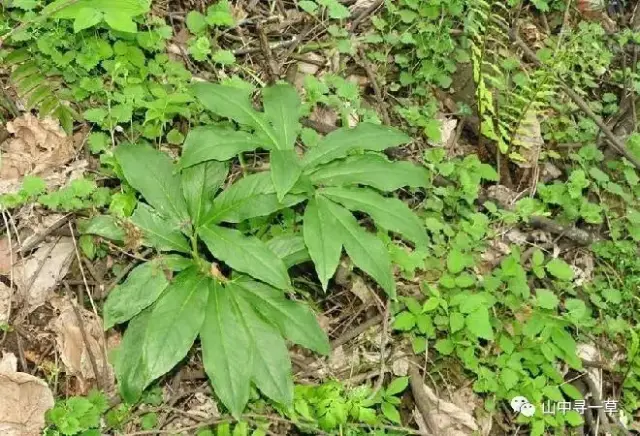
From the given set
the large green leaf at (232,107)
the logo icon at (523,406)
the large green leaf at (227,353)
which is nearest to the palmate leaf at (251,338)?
the large green leaf at (227,353)

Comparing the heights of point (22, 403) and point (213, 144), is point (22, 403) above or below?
below

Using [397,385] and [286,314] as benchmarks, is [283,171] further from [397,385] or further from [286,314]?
[397,385]

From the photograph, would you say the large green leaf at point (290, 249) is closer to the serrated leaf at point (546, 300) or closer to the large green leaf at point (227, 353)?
the large green leaf at point (227, 353)

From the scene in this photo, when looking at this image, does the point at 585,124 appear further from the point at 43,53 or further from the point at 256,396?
the point at 43,53

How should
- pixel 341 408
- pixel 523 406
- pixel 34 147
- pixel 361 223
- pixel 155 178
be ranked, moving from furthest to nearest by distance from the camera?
pixel 361 223, pixel 34 147, pixel 523 406, pixel 155 178, pixel 341 408

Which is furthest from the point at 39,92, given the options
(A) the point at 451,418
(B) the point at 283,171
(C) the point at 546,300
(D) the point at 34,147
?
(C) the point at 546,300

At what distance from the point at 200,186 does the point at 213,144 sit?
0.57 feet

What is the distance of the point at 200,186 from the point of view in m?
2.56

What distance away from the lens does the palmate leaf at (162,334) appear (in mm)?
2215

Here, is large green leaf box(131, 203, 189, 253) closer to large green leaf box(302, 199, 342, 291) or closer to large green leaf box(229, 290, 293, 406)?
large green leaf box(229, 290, 293, 406)

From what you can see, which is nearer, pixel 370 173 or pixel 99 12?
pixel 99 12

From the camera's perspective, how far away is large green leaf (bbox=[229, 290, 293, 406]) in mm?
2332

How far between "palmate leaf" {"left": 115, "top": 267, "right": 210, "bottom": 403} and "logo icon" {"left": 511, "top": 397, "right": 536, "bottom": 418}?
132 cm

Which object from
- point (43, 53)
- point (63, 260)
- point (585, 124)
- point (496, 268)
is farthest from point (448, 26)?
point (63, 260)
